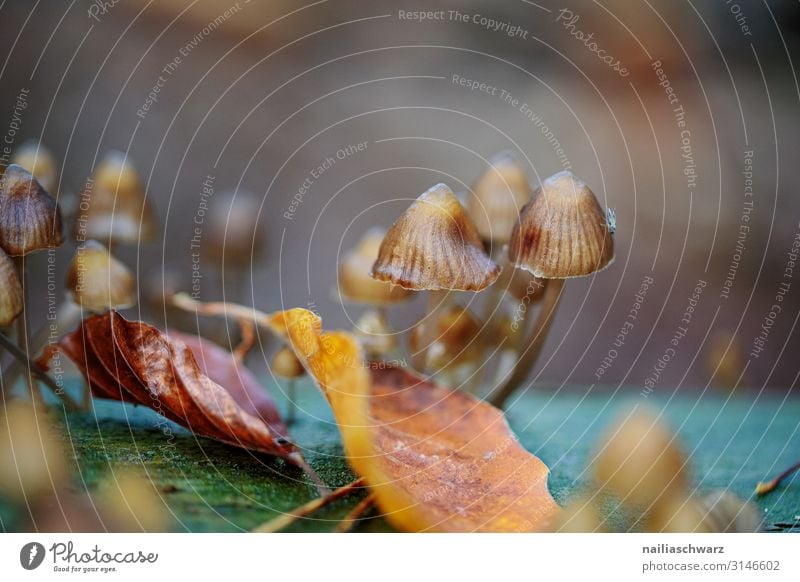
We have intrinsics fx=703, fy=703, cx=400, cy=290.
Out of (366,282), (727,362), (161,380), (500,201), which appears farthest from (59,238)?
(727,362)

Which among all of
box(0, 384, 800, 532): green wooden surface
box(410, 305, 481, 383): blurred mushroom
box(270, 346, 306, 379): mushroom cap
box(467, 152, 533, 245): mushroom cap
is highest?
box(467, 152, 533, 245): mushroom cap

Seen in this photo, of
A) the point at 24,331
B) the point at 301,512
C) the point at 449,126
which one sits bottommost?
the point at 301,512

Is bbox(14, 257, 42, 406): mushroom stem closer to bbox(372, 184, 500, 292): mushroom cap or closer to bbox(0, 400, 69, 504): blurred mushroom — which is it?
bbox(0, 400, 69, 504): blurred mushroom

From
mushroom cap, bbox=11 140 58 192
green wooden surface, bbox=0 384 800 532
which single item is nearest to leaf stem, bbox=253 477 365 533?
green wooden surface, bbox=0 384 800 532

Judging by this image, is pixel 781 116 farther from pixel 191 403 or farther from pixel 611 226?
pixel 191 403

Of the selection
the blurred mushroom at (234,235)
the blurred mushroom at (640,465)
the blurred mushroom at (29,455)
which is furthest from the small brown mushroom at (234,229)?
the blurred mushroom at (640,465)

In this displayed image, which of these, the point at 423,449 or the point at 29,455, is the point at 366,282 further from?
the point at 29,455
